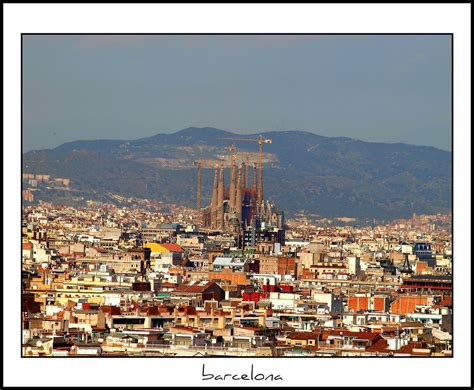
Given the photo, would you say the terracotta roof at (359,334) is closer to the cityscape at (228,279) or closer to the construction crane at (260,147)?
the cityscape at (228,279)

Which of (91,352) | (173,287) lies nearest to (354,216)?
(173,287)

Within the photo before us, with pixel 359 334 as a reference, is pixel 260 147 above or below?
above

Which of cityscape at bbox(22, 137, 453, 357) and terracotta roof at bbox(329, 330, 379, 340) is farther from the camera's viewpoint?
terracotta roof at bbox(329, 330, 379, 340)

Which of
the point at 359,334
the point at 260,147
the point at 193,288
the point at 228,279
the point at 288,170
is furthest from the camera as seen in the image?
the point at 288,170

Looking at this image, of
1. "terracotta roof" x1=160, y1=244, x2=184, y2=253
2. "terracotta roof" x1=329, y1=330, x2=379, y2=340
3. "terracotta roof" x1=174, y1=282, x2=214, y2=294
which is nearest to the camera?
"terracotta roof" x1=329, y1=330, x2=379, y2=340

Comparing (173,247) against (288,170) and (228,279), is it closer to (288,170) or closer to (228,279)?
(228,279)

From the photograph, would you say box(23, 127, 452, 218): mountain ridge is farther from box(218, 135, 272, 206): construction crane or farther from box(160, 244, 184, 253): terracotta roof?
box(160, 244, 184, 253): terracotta roof

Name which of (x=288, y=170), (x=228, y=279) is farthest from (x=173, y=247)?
(x=288, y=170)

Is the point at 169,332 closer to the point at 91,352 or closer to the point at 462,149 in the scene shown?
the point at 91,352

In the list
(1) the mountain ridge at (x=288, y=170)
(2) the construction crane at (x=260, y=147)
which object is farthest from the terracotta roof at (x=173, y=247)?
(2) the construction crane at (x=260, y=147)

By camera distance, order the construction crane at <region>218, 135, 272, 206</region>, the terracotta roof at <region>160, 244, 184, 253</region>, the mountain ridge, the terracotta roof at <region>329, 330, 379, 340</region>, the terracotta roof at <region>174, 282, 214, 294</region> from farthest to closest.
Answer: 1. the construction crane at <region>218, 135, 272, 206</region>
2. the mountain ridge
3. the terracotta roof at <region>160, 244, 184, 253</region>
4. the terracotta roof at <region>174, 282, 214, 294</region>
5. the terracotta roof at <region>329, 330, 379, 340</region>

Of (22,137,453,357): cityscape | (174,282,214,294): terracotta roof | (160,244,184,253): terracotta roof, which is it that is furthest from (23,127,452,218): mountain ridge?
(174,282,214,294): terracotta roof

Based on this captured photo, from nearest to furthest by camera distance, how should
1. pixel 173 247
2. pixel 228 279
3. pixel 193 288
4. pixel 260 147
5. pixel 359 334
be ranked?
pixel 359 334 < pixel 193 288 < pixel 228 279 < pixel 173 247 < pixel 260 147

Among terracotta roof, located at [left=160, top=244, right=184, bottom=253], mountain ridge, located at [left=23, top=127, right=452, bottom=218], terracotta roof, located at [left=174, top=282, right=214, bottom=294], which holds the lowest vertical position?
terracotta roof, located at [left=174, top=282, right=214, bottom=294]
